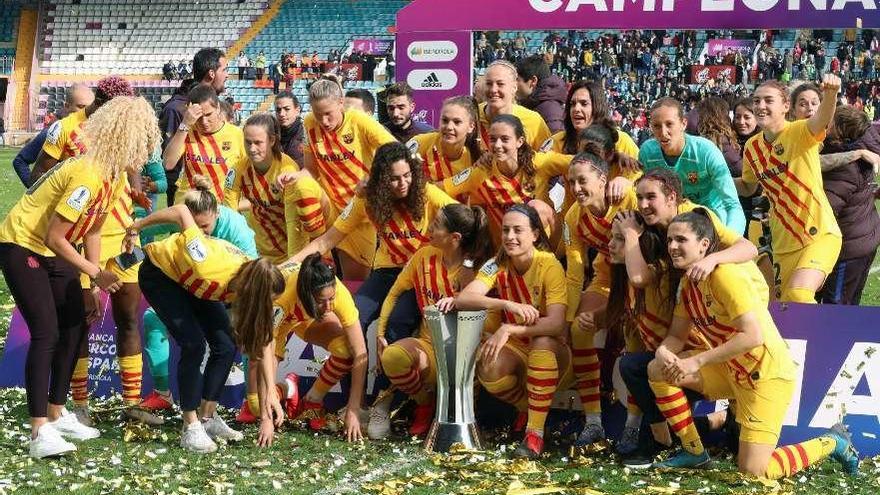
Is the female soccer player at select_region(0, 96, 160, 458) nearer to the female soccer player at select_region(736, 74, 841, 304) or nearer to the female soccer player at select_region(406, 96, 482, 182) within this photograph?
the female soccer player at select_region(406, 96, 482, 182)

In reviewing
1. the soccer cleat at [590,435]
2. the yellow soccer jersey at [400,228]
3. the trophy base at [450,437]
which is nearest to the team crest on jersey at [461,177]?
the yellow soccer jersey at [400,228]

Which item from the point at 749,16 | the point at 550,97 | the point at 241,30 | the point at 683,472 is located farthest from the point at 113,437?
the point at 241,30

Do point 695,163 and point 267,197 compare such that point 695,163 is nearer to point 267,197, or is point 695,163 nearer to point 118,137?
point 267,197

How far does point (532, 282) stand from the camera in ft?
21.3

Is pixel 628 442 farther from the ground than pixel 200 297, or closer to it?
closer to it

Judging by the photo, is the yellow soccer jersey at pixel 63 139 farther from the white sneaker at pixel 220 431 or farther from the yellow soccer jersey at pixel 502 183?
the yellow soccer jersey at pixel 502 183

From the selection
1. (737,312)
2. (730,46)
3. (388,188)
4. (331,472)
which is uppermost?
(730,46)

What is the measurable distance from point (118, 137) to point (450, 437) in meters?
2.25

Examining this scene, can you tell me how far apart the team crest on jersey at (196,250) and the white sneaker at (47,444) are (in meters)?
1.09

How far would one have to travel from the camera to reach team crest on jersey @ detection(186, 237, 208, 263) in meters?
6.25

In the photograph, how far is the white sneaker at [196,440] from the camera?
6230 millimetres

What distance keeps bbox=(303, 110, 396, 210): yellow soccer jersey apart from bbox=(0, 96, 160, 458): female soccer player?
178 cm

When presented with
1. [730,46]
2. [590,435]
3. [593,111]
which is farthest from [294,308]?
[730,46]

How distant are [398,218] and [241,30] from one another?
36133 millimetres
